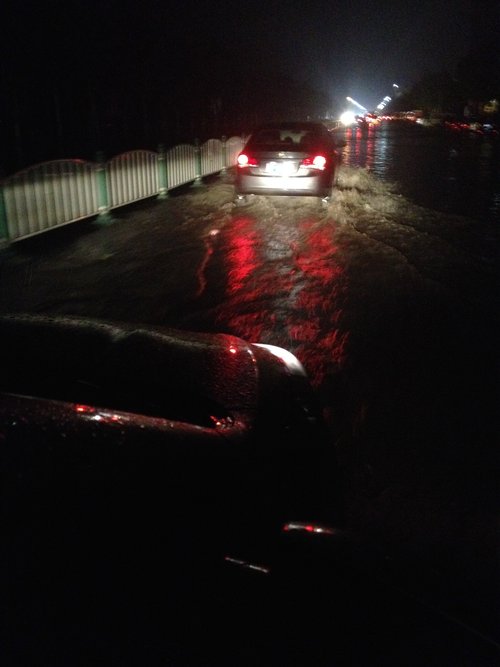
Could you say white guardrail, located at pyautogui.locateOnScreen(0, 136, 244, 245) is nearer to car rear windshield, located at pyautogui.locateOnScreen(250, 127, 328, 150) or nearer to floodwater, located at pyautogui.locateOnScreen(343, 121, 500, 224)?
car rear windshield, located at pyautogui.locateOnScreen(250, 127, 328, 150)

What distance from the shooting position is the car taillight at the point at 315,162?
10641 mm

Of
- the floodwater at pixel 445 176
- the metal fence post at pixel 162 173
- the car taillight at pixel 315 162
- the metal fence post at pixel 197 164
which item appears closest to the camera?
the car taillight at pixel 315 162

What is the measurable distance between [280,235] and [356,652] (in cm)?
826

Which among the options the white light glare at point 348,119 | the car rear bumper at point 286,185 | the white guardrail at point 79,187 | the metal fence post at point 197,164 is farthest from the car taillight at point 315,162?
the white light glare at point 348,119

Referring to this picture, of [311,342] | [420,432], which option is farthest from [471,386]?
[311,342]

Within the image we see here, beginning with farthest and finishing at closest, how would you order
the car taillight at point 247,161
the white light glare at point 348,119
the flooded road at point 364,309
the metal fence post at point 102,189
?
the white light glare at point 348,119
the car taillight at point 247,161
the metal fence post at point 102,189
the flooded road at point 364,309

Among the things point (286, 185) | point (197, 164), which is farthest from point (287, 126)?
point (197, 164)

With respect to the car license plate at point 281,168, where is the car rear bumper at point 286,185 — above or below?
below

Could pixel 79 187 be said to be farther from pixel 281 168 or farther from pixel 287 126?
pixel 287 126

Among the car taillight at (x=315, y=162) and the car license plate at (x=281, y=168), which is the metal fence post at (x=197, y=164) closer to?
the car license plate at (x=281, y=168)

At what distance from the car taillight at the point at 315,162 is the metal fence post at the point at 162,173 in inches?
165

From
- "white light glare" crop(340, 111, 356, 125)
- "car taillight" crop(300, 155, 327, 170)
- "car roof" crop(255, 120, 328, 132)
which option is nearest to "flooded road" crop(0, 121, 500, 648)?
"car taillight" crop(300, 155, 327, 170)

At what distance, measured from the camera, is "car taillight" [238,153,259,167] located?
10.8 meters

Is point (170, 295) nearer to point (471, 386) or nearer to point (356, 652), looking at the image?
point (471, 386)
